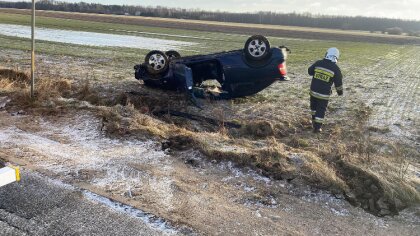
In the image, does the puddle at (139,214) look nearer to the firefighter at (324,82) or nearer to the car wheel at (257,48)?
the firefighter at (324,82)

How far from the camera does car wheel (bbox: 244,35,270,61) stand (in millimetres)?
8281

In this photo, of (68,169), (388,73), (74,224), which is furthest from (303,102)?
(388,73)

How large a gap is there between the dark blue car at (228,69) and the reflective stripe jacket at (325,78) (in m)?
0.80

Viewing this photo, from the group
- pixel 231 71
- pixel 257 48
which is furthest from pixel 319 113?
pixel 231 71

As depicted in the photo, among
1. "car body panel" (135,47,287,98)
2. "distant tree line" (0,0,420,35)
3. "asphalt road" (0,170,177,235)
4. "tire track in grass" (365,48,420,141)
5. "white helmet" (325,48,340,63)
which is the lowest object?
"asphalt road" (0,170,177,235)

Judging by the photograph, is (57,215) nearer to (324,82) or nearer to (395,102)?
(324,82)

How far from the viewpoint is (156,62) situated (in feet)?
31.1

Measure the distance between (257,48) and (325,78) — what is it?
152 centimetres

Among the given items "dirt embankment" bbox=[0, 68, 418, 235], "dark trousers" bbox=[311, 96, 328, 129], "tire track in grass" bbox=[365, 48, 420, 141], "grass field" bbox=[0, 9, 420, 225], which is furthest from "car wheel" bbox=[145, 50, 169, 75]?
"tire track in grass" bbox=[365, 48, 420, 141]

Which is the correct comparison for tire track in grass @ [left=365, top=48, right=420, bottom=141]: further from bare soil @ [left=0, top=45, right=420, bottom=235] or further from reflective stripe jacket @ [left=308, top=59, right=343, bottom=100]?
reflective stripe jacket @ [left=308, top=59, right=343, bottom=100]

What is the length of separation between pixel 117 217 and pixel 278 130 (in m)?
4.41

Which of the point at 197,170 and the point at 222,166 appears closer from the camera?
the point at 197,170

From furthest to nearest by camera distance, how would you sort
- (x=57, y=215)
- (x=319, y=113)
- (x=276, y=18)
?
(x=276, y=18) < (x=319, y=113) < (x=57, y=215)

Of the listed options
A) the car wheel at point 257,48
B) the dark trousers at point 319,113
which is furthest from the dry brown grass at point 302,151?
the car wheel at point 257,48
